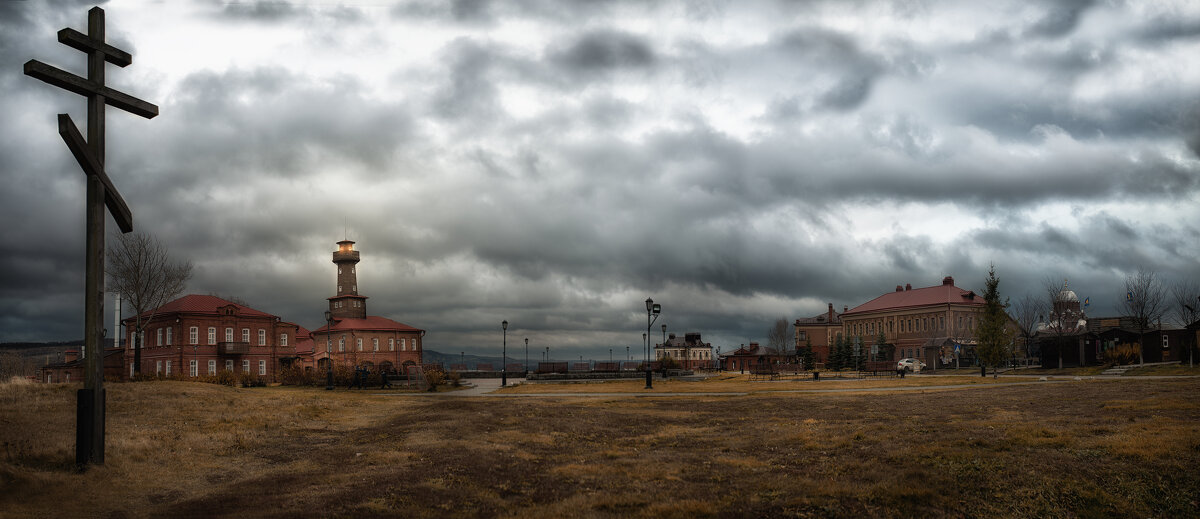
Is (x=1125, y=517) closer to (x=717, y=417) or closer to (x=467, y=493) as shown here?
(x=467, y=493)

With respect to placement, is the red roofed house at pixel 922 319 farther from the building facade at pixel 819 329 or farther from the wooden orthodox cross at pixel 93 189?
the wooden orthodox cross at pixel 93 189

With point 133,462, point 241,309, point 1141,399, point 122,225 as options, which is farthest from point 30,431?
point 241,309

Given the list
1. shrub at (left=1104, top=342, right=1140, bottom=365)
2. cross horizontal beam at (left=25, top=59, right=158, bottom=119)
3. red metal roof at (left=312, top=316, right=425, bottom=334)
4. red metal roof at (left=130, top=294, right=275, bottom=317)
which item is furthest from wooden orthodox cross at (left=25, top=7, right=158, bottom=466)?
red metal roof at (left=312, top=316, right=425, bottom=334)

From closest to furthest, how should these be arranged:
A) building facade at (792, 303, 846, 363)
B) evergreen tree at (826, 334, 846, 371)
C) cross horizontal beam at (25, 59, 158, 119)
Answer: cross horizontal beam at (25, 59, 158, 119) → evergreen tree at (826, 334, 846, 371) → building facade at (792, 303, 846, 363)

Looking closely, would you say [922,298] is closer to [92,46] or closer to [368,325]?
[368,325]

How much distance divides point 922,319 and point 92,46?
350 ft

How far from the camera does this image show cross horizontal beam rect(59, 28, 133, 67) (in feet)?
41.3

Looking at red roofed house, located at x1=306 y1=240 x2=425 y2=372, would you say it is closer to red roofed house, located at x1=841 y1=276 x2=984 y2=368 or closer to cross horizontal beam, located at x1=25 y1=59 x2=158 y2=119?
red roofed house, located at x1=841 y1=276 x2=984 y2=368

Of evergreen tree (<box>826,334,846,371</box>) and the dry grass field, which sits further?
evergreen tree (<box>826,334,846,371</box>)

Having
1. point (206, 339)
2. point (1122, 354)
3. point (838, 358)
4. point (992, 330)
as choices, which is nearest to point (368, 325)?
point (206, 339)

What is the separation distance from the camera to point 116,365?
65812mm

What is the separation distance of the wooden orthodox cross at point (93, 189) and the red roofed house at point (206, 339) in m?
52.6

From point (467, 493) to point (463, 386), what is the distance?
34.4m

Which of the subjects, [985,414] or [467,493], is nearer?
[467,493]
